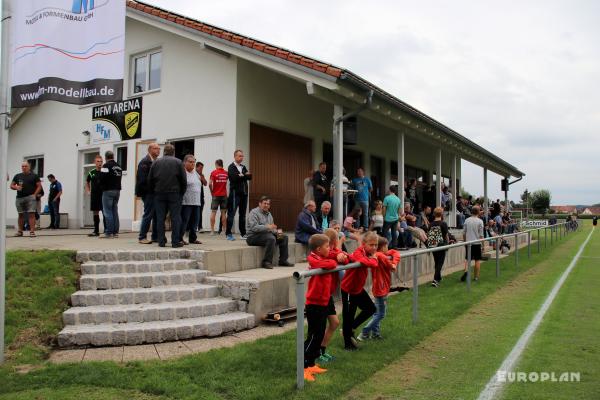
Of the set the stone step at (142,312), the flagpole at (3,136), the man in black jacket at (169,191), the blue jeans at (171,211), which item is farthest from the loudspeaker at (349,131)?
the flagpole at (3,136)

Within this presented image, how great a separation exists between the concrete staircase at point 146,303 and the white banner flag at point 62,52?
2534 millimetres

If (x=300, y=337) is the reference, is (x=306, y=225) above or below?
above

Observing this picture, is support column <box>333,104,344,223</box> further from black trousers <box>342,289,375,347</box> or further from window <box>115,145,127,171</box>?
window <box>115,145,127,171</box>

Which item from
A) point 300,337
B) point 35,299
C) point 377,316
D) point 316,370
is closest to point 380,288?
point 377,316

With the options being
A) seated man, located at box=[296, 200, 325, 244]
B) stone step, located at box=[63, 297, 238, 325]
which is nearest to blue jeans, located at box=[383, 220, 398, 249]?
seated man, located at box=[296, 200, 325, 244]

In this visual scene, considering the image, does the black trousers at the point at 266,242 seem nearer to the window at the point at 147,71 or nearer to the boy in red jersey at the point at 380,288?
the boy in red jersey at the point at 380,288

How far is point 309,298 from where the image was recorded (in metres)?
4.98

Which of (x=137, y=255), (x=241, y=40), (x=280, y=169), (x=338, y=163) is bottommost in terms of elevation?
(x=137, y=255)

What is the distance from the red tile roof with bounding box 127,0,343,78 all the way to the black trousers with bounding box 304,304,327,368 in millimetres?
5851

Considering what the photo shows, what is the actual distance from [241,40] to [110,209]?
455cm

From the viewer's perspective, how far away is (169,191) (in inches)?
325

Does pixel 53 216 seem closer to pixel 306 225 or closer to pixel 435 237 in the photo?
pixel 306 225

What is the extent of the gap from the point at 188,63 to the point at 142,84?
2.13 metres

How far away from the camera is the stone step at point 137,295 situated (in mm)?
6426
